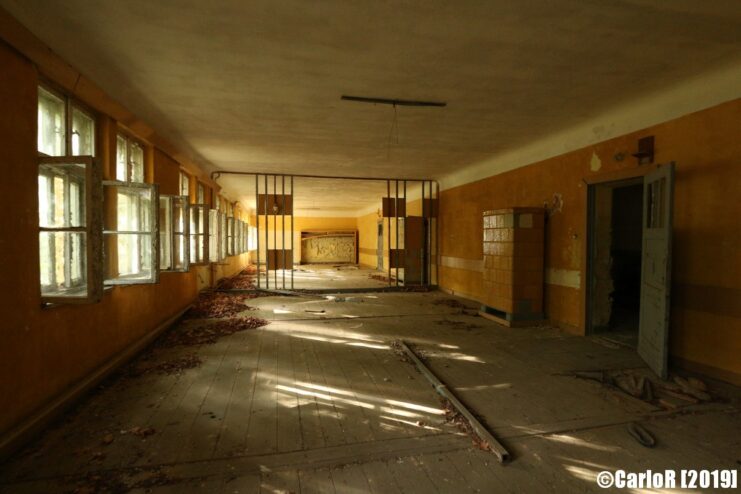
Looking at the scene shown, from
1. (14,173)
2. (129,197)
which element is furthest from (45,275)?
(129,197)

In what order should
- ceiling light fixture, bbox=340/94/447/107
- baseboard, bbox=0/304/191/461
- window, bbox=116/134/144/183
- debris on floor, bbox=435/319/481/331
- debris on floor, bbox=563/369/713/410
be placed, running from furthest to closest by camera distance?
1. debris on floor, bbox=435/319/481/331
2. window, bbox=116/134/144/183
3. ceiling light fixture, bbox=340/94/447/107
4. debris on floor, bbox=563/369/713/410
5. baseboard, bbox=0/304/191/461

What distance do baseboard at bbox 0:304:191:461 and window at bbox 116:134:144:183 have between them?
1.92 m

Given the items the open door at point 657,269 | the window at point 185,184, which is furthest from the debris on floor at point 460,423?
the window at point 185,184

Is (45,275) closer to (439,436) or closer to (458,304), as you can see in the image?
(439,436)

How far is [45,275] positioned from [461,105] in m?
4.42

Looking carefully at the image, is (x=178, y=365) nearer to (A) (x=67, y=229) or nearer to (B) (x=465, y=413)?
(A) (x=67, y=229)

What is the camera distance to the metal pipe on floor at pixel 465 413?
7.51 feet

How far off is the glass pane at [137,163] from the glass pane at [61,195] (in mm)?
1486

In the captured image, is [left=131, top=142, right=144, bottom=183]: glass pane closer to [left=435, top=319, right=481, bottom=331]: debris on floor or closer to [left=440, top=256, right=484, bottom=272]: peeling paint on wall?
[left=435, top=319, right=481, bottom=331]: debris on floor

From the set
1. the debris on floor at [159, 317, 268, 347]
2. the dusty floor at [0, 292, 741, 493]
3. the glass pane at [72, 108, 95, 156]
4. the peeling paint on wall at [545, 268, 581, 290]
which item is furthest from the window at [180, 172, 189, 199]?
the peeling paint on wall at [545, 268, 581, 290]

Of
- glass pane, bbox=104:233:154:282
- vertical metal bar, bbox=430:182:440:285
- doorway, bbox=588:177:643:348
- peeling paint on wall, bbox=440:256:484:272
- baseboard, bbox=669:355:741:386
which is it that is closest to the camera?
baseboard, bbox=669:355:741:386

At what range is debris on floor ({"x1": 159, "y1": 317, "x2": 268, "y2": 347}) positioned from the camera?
4809mm

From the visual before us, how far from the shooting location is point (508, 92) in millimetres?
4051

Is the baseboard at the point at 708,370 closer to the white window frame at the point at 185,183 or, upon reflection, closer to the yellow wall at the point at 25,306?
the yellow wall at the point at 25,306
